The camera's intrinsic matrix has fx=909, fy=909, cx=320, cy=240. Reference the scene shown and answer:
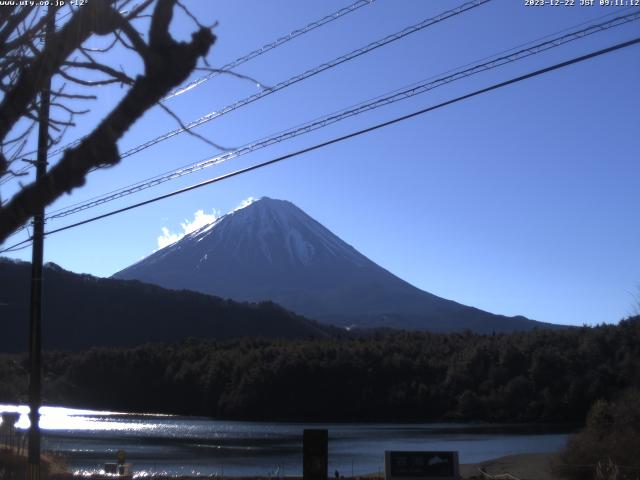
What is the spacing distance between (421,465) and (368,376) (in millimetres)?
63876

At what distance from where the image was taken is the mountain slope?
10931 centimetres

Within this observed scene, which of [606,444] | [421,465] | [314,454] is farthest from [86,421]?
[314,454]

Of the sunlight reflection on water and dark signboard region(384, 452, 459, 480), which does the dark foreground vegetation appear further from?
the sunlight reflection on water

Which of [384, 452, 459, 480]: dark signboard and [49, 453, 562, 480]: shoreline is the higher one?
[384, 452, 459, 480]: dark signboard

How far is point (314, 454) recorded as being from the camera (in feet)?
40.6

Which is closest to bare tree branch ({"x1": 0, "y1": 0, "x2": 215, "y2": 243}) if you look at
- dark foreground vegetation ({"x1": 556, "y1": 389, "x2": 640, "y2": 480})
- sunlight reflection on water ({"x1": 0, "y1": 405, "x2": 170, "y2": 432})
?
dark foreground vegetation ({"x1": 556, "y1": 389, "x2": 640, "y2": 480})

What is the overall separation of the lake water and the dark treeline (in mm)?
3366

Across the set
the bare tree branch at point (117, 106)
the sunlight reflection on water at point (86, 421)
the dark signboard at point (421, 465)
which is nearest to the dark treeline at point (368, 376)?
the sunlight reflection on water at point (86, 421)

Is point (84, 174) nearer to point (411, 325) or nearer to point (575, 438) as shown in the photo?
point (575, 438)

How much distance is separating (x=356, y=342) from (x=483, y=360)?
17.4 metres

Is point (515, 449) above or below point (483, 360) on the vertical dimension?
below

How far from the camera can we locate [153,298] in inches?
4818

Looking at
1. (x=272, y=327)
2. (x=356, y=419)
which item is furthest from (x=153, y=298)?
(x=356, y=419)

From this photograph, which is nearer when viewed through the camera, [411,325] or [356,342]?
[356,342]
